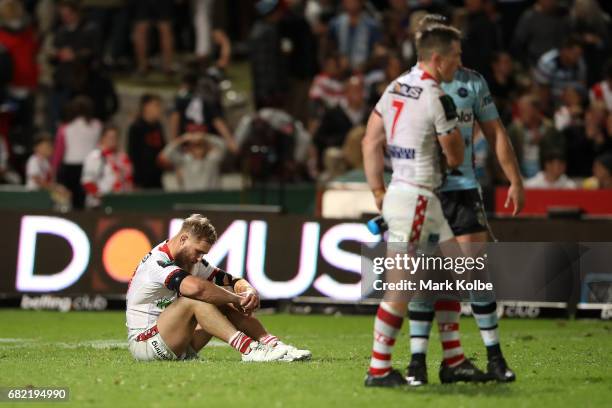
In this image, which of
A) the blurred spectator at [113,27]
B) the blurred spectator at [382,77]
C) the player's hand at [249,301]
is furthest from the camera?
the blurred spectator at [113,27]

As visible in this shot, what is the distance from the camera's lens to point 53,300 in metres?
17.5

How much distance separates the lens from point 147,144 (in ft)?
70.7

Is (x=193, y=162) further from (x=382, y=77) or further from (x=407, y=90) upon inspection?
(x=407, y=90)

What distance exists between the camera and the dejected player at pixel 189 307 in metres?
11.1

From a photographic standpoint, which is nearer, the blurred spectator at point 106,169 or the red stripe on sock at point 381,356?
the red stripe on sock at point 381,356

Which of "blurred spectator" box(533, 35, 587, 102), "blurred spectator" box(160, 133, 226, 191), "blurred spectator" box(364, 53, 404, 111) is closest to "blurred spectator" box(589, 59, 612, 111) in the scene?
"blurred spectator" box(533, 35, 587, 102)

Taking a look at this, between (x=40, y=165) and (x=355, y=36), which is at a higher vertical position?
(x=355, y=36)

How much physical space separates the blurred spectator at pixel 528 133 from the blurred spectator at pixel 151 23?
7.17 metres

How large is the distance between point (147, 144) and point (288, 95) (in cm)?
355

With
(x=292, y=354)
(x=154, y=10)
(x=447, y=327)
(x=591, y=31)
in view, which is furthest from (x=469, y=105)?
(x=154, y=10)

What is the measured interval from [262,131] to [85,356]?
9.54 meters

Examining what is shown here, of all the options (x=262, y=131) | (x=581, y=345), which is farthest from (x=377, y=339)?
(x=262, y=131)

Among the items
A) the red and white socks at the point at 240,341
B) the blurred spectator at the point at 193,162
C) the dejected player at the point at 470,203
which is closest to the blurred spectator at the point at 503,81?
the blurred spectator at the point at 193,162

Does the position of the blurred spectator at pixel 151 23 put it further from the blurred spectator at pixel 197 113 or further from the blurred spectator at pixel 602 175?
the blurred spectator at pixel 602 175
